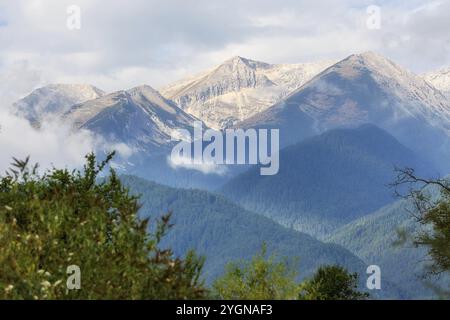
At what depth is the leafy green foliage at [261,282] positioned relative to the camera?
25.1m

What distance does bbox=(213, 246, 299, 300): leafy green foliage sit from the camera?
25.1 m

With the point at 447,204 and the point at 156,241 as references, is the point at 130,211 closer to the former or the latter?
the point at 156,241

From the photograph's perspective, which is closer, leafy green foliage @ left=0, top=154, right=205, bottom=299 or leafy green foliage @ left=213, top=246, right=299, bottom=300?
leafy green foliage @ left=0, top=154, right=205, bottom=299

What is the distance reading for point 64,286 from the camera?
21.3 m

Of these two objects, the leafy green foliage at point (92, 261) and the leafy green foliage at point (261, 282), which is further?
the leafy green foliage at point (261, 282)

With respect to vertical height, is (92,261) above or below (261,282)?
below

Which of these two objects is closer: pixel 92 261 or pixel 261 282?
pixel 92 261

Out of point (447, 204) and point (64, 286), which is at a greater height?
point (447, 204)

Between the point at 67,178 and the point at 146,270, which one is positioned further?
the point at 67,178

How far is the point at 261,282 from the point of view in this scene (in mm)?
27781
